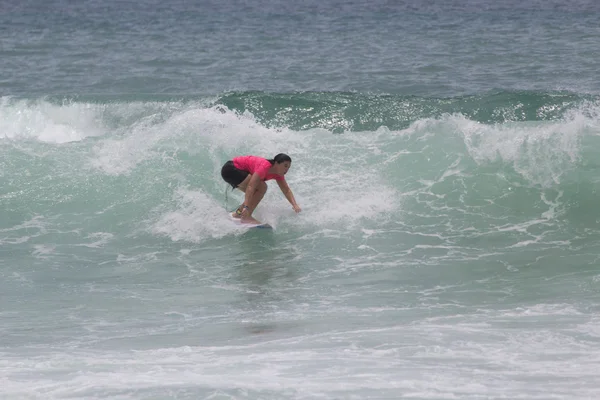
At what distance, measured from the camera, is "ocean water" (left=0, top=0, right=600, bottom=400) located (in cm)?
712

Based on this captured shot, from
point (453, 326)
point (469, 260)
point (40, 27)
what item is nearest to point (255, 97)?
point (469, 260)

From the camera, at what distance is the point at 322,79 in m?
20.8

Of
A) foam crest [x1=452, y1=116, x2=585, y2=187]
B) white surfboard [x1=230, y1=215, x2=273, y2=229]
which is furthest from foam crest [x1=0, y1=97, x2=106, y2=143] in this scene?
foam crest [x1=452, y1=116, x2=585, y2=187]

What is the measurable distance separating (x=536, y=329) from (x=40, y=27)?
2496 centimetres

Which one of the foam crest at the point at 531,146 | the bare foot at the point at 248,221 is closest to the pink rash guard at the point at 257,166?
the bare foot at the point at 248,221

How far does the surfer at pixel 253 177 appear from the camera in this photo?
1125 centimetres

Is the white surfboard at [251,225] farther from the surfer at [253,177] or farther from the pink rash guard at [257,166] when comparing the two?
the pink rash guard at [257,166]

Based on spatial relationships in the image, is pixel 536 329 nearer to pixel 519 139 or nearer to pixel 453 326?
pixel 453 326

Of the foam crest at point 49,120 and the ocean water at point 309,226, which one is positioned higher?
Result: the ocean water at point 309,226

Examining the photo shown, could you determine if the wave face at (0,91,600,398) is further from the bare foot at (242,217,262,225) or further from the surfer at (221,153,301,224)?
the surfer at (221,153,301,224)

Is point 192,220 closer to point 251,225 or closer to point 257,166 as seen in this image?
point 251,225

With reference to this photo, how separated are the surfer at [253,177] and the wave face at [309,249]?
12.5 inches

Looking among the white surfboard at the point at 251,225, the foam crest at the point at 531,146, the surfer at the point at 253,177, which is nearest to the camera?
the surfer at the point at 253,177

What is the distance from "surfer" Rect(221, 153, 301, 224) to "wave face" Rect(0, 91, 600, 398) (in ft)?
1.04
